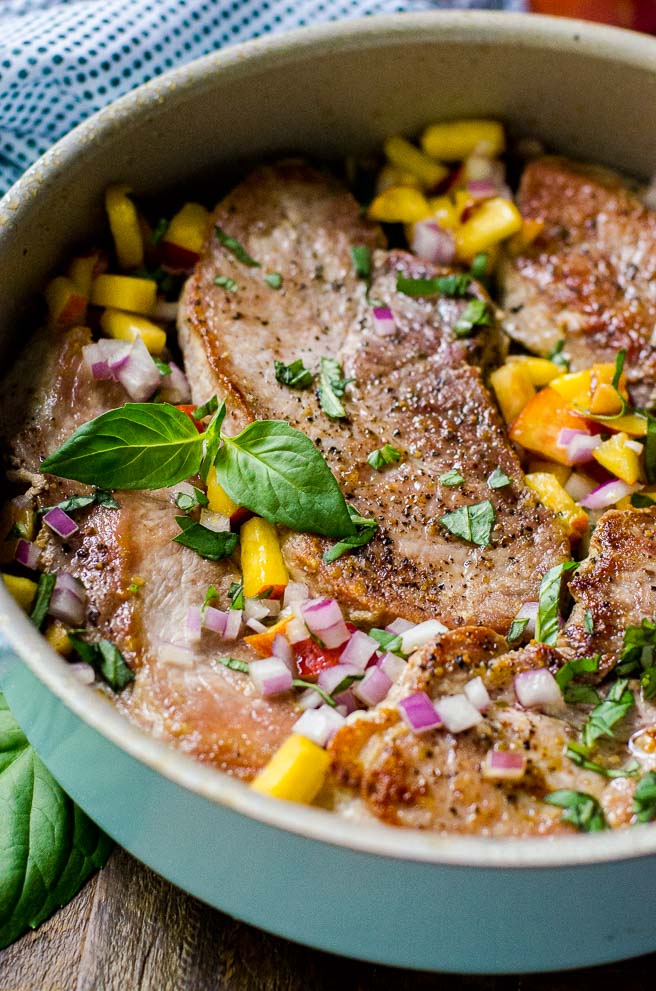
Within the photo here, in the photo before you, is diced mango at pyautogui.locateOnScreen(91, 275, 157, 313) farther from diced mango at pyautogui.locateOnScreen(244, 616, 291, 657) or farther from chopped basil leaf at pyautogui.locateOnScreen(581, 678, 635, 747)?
chopped basil leaf at pyautogui.locateOnScreen(581, 678, 635, 747)

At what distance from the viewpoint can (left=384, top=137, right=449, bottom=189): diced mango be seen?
3767 mm

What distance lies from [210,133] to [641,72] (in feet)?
5.04

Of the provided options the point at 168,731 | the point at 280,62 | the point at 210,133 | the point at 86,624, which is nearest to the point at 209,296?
the point at 210,133

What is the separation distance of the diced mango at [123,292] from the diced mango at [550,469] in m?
1.34

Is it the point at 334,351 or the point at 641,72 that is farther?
the point at 641,72

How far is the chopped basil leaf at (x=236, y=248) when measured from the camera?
3.27 meters

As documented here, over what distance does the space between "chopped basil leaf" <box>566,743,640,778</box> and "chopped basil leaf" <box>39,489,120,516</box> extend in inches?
52.4

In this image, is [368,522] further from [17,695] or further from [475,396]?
[17,695]

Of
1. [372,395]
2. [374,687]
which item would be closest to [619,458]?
[372,395]

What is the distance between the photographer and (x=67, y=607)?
2.56 meters

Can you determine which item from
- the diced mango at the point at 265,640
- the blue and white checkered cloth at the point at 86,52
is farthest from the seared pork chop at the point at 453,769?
the blue and white checkered cloth at the point at 86,52

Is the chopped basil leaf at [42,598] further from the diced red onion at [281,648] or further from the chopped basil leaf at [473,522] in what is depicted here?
the chopped basil leaf at [473,522]

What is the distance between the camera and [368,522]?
2734 millimetres

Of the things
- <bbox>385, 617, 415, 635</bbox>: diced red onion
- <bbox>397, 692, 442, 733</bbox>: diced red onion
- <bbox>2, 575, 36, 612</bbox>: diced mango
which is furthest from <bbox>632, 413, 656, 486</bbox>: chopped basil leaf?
<bbox>2, 575, 36, 612</bbox>: diced mango
